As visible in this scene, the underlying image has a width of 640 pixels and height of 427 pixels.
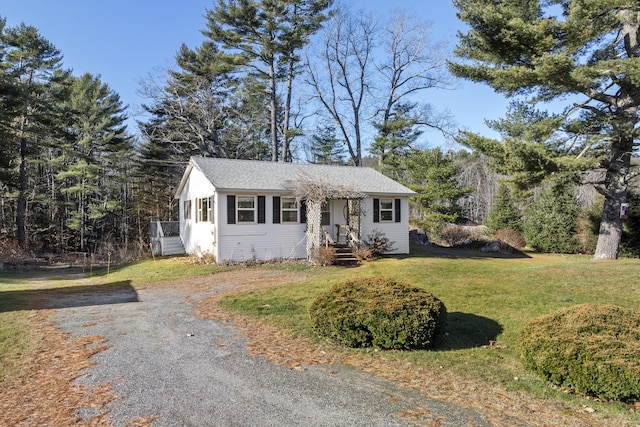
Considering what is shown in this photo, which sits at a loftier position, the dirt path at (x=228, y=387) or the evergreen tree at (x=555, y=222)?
the evergreen tree at (x=555, y=222)

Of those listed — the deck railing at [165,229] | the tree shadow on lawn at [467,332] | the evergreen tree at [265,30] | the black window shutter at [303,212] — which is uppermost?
the evergreen tree at [265,30]

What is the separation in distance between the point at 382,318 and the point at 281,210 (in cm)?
1151

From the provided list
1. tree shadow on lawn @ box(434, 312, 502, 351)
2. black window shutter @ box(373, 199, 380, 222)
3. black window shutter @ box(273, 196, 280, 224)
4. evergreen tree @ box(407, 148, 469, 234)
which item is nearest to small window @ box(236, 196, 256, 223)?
black window shutter @ box(273, 196, 280, 224)

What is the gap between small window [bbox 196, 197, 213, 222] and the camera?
16.8 m

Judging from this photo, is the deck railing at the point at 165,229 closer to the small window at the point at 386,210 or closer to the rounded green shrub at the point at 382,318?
the small window at the point at 386,210

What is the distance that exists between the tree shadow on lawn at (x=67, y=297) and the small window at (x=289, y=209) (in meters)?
6.79

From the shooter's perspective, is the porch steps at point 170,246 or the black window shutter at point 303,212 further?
the porch steps at point 170,246

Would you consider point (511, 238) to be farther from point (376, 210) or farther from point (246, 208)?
point (246, 208)

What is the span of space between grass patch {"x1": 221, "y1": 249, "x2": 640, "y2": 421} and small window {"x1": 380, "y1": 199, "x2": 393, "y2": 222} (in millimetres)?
5536

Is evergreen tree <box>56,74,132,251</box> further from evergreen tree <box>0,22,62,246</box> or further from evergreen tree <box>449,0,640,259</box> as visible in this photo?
evergreen tree <box>449,0,640,259</box>

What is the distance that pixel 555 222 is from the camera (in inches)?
817

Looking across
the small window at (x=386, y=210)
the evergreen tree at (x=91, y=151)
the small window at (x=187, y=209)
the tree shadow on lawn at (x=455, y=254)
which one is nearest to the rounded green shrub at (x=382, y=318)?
the tree shadow on lawn at (x=455, y=254)

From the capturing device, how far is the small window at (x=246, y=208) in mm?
A: 16147

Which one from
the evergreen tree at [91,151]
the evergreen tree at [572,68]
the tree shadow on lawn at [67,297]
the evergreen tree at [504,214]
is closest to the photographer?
the tree shadow on lawn at [67,297]
